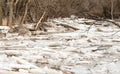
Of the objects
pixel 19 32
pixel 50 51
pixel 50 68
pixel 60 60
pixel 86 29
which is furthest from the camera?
pixel 86 29

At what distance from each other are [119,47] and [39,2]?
427cm

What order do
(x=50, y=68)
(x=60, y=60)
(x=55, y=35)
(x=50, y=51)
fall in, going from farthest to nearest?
(x=55, y=35), (x=50, y=51), (x=60, y=60), (x=50, y=68)

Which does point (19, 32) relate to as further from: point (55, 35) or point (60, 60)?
point (60, 60)

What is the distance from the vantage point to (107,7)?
43.3ft

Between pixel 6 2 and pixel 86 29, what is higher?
pixel 6 2

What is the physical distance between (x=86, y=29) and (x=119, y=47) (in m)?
2.70

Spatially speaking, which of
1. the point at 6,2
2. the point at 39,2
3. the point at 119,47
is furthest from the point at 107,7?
the point at 119,47

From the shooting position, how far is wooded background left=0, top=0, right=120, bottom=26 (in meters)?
9.63

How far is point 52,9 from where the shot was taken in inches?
440

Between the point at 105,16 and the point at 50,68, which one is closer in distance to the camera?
the point at 50,68

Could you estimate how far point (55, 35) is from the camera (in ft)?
25.8

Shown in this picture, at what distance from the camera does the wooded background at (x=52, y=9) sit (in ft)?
31.6

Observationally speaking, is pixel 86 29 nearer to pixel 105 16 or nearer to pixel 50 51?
pixel 50 51

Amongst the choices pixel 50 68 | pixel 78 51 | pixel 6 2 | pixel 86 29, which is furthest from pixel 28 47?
pixel 6 2
